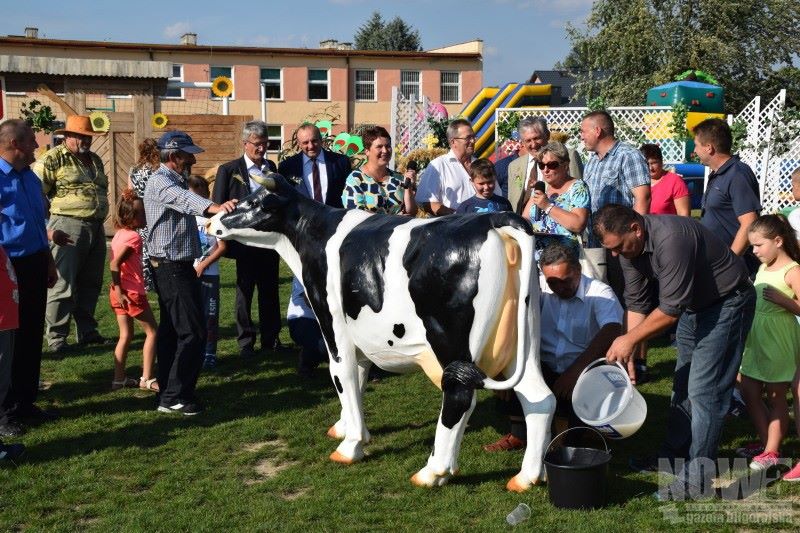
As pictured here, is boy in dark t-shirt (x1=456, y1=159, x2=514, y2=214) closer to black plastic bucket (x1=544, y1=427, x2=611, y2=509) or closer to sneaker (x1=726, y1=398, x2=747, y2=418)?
sneaker (x1=726, y1=398, x2=747, y2=418)

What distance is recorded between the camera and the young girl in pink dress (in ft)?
23.9

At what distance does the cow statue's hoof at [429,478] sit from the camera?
16.8ft

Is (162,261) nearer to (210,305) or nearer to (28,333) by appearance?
(28,333)

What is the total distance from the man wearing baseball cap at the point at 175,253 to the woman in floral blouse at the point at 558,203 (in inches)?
105

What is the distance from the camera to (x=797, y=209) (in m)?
6.98

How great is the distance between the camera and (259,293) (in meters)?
8.73

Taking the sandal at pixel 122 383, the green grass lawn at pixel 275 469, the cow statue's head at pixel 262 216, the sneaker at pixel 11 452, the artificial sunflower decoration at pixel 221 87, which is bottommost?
the green grass lawn at pixel 275 469

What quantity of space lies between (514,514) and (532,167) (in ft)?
12.7

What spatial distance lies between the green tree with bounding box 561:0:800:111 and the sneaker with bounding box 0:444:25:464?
105 feet

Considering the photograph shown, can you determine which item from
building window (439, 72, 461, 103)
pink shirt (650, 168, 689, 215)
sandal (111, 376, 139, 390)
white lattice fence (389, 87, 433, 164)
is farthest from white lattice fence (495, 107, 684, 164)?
building window (439, 72, 461, 103)

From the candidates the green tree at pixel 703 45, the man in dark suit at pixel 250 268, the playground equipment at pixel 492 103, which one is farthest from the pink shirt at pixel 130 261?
the green tree at pixel 703 45

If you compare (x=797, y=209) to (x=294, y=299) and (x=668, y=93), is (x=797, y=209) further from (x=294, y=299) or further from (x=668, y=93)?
(x=668, y=93)

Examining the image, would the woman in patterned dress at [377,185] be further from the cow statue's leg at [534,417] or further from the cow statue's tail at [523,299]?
the cow statue's leg at [534,417]

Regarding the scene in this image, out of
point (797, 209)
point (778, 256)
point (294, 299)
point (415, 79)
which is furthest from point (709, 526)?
point (415, 79)
